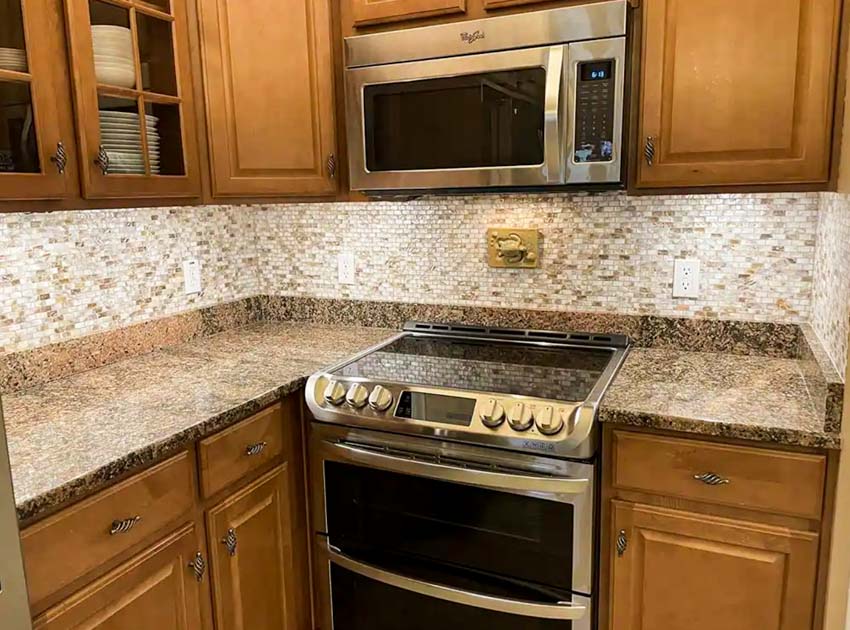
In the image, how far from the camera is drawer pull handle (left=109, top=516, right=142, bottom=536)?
131 cm

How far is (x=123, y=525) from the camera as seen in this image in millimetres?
1334

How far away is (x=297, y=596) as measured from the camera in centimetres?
191

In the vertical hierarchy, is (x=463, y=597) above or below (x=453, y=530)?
below

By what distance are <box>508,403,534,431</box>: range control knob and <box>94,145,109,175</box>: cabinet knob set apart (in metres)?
1.09

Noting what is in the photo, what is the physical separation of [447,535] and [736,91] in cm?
126

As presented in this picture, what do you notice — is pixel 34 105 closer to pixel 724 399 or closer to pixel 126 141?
pixel 126 141

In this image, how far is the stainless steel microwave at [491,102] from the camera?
5.39ft

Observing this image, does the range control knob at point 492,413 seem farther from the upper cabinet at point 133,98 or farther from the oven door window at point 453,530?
the upper cabinet at point 133,98

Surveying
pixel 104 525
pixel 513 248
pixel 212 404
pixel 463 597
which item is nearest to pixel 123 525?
pixel 104 525

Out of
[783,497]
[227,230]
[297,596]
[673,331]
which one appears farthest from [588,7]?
[297,596]

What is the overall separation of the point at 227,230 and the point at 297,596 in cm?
124

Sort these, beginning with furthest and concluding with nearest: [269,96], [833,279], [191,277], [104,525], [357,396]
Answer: [191,277]
[269,96]
[357,396]
[833,279]
[104,525]

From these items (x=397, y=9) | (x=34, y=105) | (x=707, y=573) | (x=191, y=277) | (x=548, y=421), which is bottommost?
(x=707, y=573)

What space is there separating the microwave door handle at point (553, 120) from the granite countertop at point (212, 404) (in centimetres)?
55
